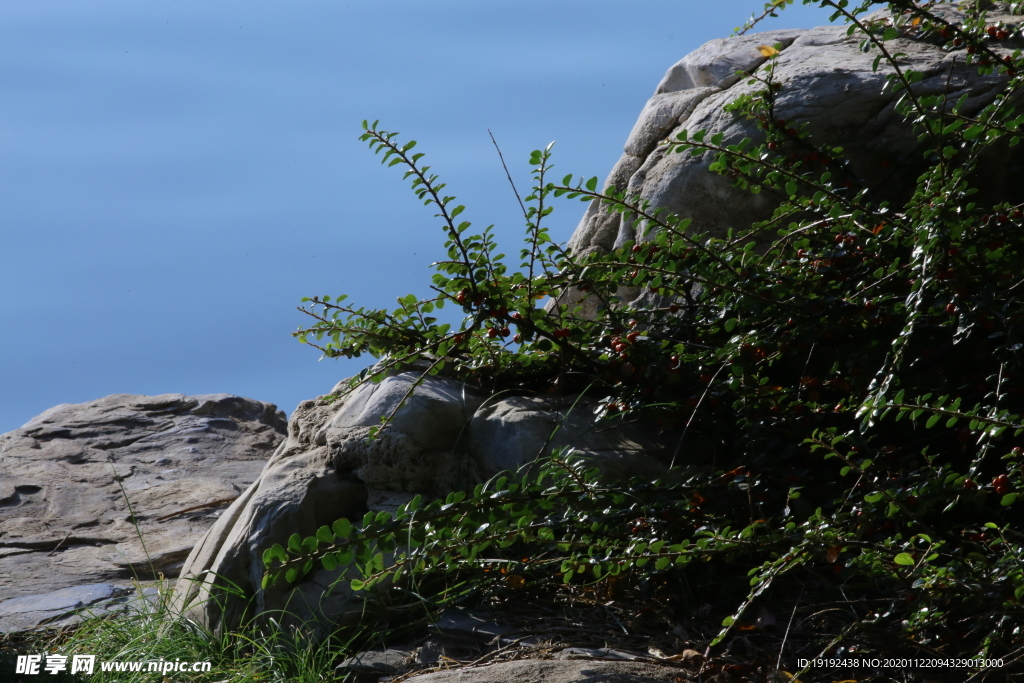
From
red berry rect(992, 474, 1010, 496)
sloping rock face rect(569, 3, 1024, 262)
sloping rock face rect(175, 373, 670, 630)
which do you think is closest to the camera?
red berry rect(992, 474, 1010, 496)

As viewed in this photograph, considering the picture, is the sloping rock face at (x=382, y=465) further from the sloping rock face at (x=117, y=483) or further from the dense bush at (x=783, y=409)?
the sloping rock face at (x=117, y=483)

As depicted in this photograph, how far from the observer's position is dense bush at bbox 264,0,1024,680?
2.37 meters

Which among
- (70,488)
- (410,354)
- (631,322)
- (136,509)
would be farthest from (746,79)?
(70,488)

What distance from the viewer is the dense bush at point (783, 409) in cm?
237

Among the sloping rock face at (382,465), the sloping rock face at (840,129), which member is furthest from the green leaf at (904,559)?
the sloping rock face at (840,129)

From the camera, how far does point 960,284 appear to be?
8.67 feet

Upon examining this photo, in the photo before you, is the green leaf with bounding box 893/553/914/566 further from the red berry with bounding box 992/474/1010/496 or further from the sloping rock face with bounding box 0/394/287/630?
the sloping rock face with bounding box 0/394/287/630

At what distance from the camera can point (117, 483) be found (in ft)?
19.3

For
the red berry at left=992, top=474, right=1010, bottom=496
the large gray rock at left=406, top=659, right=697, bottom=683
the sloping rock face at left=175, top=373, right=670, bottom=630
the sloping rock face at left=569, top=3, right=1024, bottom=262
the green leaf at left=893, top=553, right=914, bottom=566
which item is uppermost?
the sloping rock face at left=569, top=3, right=1024, bottom=262

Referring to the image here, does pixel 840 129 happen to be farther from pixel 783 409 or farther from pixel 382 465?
pixel 382 465

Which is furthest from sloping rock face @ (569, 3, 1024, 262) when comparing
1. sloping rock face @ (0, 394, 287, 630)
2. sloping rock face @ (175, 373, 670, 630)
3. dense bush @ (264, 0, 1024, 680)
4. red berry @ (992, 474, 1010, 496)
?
sloping rock face @ (0, 394, 287, 630)

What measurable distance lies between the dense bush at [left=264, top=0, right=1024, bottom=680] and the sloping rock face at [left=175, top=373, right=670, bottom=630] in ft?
0.53

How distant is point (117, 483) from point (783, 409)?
4697 millimetres

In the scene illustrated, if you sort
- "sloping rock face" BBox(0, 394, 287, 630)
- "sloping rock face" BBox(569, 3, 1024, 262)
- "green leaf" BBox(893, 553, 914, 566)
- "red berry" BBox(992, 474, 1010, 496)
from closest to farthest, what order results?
"green leaf" BBox(893, 553, 914, 566) → "red berry" BBox(992, 474, 1010, 496) → "sloping rock face" BBox(569, 3, 1024, 262) → "sloping rock face" BBox(0, 394, 287, 630)
